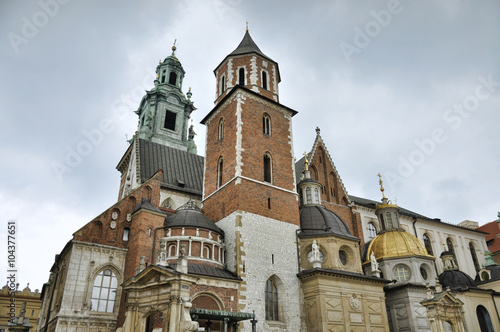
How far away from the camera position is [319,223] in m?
25.9

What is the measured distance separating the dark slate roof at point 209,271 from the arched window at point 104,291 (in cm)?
443

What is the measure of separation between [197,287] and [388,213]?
21.4 meters

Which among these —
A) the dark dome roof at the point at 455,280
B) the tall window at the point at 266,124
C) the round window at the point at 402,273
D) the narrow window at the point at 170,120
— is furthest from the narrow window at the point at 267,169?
the narrow window at the point at 170,120

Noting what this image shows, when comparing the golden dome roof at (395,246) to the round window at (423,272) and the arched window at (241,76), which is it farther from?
the arched window at (241,76)

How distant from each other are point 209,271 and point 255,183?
638 centimetres

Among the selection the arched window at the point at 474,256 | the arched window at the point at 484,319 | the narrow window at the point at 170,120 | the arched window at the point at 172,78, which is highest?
the arched window at the point at 172,78

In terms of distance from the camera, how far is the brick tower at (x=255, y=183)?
70.6 ft

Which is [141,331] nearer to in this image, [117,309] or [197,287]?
[197,287]

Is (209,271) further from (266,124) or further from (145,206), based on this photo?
(266,124)

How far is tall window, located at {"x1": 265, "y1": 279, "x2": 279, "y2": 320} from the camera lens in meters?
21.2

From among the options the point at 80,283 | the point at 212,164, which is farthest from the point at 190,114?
the point at 80,283

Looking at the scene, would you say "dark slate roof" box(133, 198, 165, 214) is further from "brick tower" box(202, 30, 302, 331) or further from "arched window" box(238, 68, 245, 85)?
"arched window" box(238, 68, 245, 85)

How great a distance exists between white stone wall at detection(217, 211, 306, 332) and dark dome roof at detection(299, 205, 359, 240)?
1886 millimetres

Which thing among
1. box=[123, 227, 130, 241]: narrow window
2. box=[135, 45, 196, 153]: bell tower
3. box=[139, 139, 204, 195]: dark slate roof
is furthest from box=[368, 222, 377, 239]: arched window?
box=[135, 45, 196, 153]: bell tower
